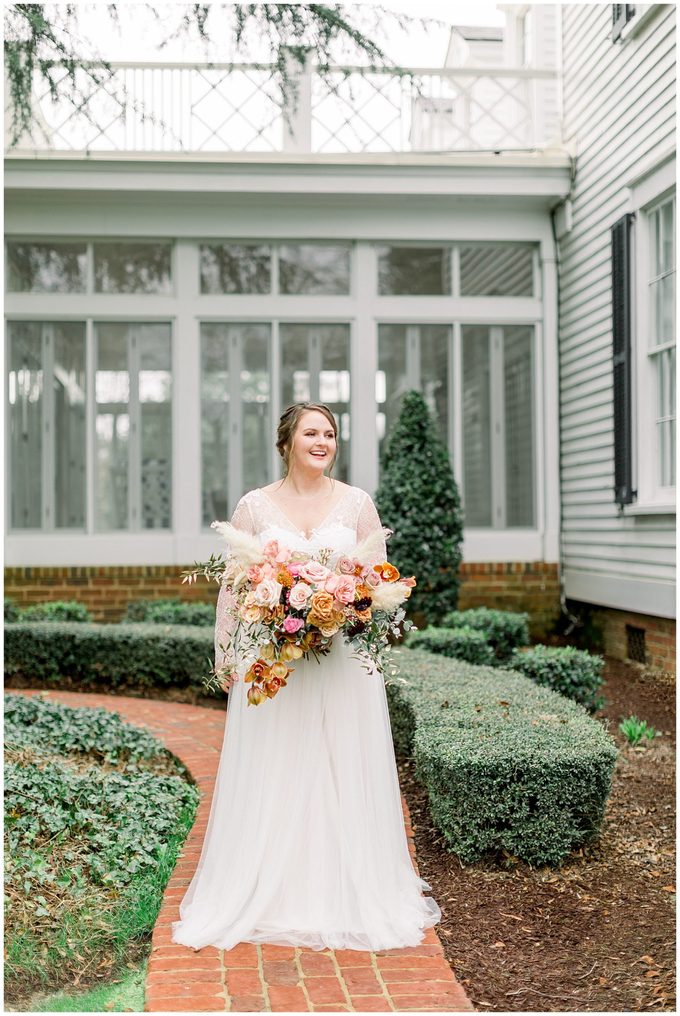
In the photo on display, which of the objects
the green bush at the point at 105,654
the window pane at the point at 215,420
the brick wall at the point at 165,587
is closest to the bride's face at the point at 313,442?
the green bush at the point at 105,654

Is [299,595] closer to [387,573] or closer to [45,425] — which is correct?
[387,573]

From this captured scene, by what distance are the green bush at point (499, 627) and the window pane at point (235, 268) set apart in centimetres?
459

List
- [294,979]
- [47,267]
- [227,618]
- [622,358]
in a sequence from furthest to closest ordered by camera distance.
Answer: [47,267] < [622,358] < [227,618] < [294,979]

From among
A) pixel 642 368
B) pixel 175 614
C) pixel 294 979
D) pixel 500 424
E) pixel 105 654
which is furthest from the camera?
pixel 500 424

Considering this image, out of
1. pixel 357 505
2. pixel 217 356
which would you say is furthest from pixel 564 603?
pixel 357 505

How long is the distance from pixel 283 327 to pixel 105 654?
14.5ft

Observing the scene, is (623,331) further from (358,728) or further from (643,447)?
(358,728)

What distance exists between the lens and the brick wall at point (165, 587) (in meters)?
10.5

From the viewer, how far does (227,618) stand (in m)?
3.97

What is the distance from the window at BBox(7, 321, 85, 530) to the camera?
35.0 feet

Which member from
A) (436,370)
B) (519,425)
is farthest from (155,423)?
(519,425)

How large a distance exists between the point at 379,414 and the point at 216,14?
227 inches

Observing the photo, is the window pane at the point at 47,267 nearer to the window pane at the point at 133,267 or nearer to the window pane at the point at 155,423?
the window pane at the point at 133,267

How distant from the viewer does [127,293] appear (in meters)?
10.7
